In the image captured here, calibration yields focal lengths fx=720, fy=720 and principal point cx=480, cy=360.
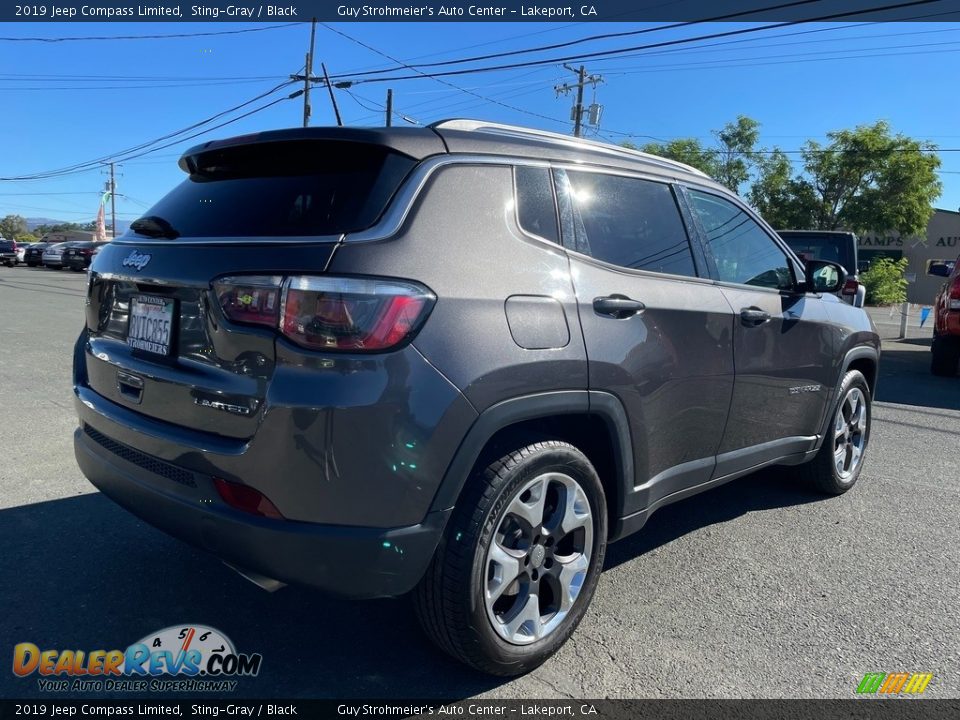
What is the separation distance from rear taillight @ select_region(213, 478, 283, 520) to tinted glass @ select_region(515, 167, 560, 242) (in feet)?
4.13

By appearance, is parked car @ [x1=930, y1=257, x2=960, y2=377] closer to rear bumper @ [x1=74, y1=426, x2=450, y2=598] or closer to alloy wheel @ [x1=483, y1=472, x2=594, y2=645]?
alloy wheel @ [x1=483, y1=472, x2=594, y2=645]

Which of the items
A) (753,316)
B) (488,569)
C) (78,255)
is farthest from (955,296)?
(78,255)

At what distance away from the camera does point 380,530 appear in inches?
82.4

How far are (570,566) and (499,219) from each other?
128 centimetres

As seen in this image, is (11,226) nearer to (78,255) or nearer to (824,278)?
(78,255)

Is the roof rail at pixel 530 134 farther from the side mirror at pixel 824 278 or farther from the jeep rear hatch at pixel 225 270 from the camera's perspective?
the side mirror at pixel 824 278

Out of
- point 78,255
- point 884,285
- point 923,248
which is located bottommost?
point 78,255

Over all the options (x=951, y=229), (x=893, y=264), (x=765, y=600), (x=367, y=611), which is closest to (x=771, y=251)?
(x=765, y=600)

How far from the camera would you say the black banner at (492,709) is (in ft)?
7.47

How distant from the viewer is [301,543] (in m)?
2.07

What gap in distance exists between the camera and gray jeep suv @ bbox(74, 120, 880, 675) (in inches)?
81.6

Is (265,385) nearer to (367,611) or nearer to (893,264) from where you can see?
(367,611)

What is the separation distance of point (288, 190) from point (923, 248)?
53117 mm

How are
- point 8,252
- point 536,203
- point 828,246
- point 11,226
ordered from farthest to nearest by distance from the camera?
point 11,226, point 8,252, point 828,246, point 536,203
